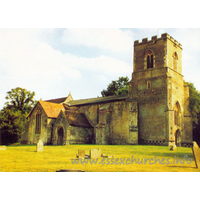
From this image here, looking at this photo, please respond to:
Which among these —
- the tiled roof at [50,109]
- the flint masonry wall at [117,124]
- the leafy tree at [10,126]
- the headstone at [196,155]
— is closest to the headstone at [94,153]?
the headstone at [196,155]

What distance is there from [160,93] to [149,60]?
562 centimetres

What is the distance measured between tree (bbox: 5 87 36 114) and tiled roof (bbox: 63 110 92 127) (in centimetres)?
1832

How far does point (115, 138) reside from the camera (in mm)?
34844

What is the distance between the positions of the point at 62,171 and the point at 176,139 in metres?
27.2

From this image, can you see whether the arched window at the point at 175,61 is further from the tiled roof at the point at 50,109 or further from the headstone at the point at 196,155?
the headstone at the point at 196,155

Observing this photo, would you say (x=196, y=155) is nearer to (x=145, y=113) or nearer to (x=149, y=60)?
(x=145, y=113)

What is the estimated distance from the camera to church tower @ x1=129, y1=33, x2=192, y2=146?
3094 cm

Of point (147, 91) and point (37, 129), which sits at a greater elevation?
point (147, 91)

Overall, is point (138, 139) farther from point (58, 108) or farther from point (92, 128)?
point (58, 108)

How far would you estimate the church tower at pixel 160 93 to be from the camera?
3094 centimetres

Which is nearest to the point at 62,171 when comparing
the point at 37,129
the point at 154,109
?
the point at 154,109

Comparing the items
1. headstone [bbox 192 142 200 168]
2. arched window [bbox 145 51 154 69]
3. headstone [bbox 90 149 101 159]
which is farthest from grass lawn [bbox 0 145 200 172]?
arched window [bbox 145 51 154 69]

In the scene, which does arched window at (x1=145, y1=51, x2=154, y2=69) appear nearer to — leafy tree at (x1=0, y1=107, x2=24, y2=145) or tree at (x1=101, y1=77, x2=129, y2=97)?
tree at (x1=101, y1=77, x2=129, y2=97)

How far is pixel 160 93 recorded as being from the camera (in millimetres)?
31781
